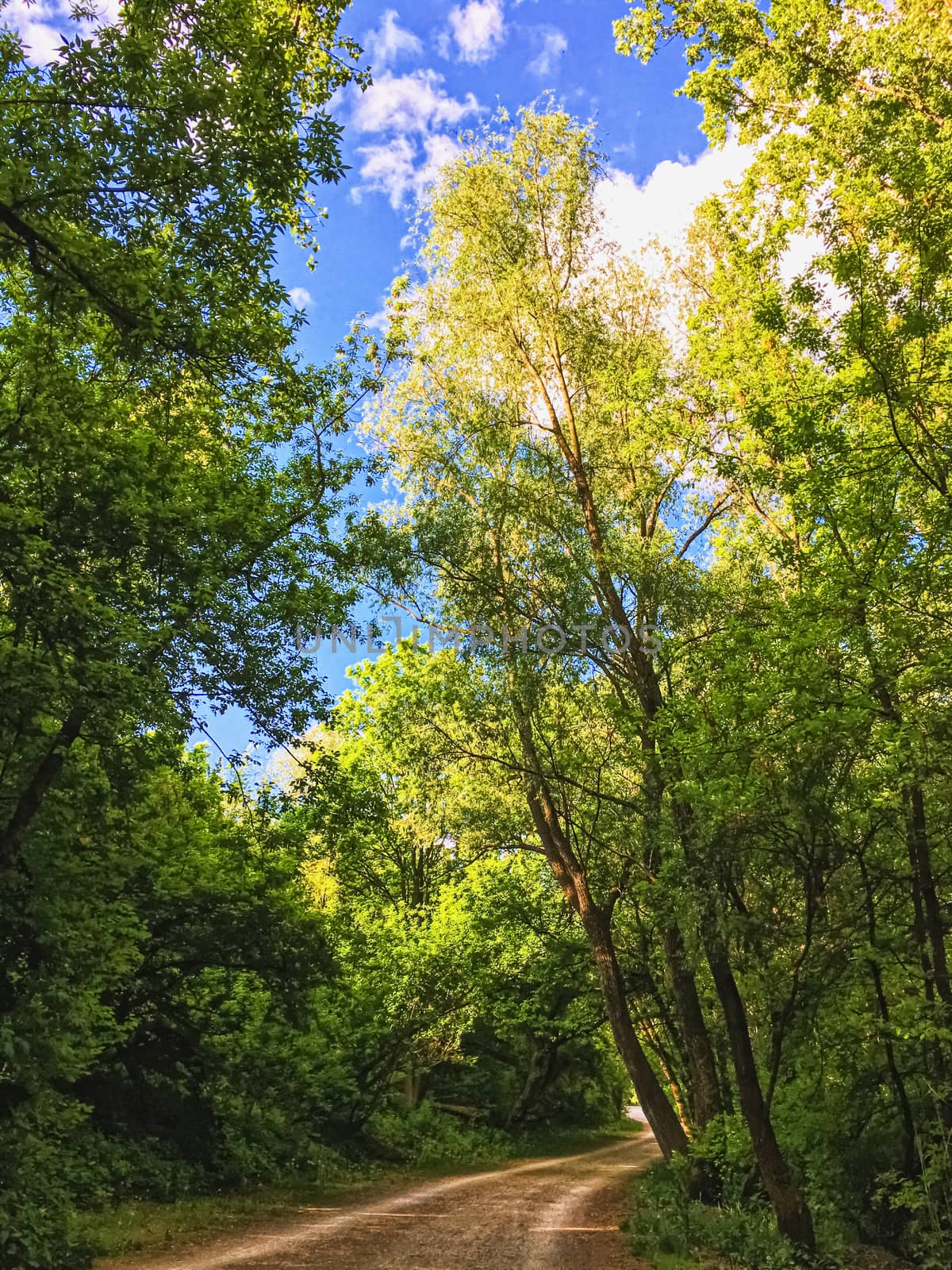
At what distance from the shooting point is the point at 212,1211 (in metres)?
12.4

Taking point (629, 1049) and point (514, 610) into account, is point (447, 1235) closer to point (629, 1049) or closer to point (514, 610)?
point (629, 1049)

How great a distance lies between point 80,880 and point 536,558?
299 inches

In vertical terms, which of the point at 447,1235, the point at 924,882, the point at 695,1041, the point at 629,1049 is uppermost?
the point at 924,882

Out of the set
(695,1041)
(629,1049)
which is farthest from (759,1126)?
(629,1049)

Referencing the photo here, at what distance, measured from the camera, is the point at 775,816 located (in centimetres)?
878

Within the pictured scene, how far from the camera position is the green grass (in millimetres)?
9766

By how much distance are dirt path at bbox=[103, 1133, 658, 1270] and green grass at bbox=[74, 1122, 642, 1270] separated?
0.48 metres

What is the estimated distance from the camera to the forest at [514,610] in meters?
6.48

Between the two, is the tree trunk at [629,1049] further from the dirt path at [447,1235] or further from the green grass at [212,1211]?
the green grass at [212,1211]

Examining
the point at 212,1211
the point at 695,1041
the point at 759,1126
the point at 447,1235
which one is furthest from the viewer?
the point at 212,1211

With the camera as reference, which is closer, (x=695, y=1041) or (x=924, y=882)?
(x=924, y=882)

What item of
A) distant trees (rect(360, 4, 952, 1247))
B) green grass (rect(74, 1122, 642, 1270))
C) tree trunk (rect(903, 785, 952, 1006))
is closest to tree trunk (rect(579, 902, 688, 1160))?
distant trees (rect(360, 4, 952, 1247))

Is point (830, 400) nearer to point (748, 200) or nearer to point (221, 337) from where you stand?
point (748, 200)

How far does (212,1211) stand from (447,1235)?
370 cm
